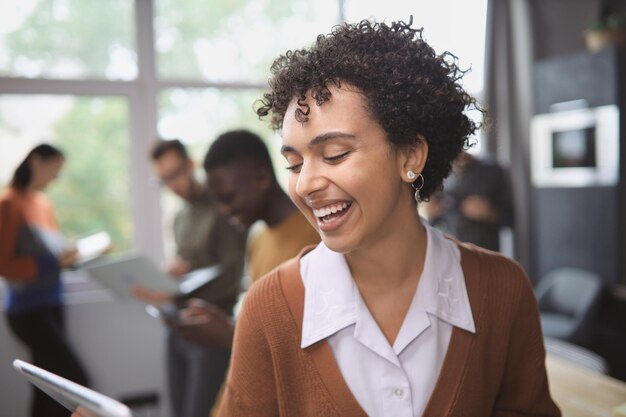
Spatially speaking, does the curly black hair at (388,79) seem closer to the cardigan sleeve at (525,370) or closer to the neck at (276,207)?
the cardigan sleeve at (525,370)

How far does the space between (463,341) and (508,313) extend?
115mm

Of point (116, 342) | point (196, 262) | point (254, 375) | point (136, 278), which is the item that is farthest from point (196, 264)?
point (254, 375)

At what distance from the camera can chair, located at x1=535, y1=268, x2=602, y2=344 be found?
332 centimetres

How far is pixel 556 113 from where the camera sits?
4.05 m

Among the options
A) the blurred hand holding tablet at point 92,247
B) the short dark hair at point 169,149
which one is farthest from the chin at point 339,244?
the blurred hand holding tablet at point 92,247

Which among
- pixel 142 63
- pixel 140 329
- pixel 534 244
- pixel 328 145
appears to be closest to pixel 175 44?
pixel 142 63

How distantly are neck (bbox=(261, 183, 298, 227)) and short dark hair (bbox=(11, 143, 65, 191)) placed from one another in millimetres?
1716

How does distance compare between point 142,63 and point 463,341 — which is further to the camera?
point 142,63

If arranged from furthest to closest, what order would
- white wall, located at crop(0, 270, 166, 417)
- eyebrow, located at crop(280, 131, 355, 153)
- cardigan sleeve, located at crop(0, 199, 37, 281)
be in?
white wall, located at crop(0, 270, 166, 417)
cardigan sleeve, located at crop(0, 199, 37, 281)
eyebrow, located at crop(280, 131, 355, 153)

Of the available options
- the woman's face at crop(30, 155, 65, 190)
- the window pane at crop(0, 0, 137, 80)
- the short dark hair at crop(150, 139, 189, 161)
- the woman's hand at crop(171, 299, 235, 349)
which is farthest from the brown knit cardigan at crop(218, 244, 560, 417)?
the window pane at crop(0, 0, 137, 80)

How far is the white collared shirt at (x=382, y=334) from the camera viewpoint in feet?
3.28

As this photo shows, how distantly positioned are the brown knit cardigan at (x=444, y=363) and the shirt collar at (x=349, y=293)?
0.7 inches

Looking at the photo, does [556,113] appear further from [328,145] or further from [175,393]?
[328,145]

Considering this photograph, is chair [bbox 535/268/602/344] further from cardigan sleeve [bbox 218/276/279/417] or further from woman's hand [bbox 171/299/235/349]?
cardigan sleeve [bbox 218/276/279/417]
